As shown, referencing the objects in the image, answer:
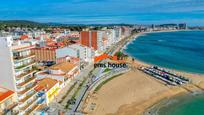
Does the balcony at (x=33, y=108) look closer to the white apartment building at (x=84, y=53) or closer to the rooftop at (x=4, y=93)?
the rooftop at (x=4, y=93)

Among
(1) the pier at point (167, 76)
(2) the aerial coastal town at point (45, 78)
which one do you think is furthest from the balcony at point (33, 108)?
A: (1) the pier at point (167, 76)

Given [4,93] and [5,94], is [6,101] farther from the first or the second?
[4,93]

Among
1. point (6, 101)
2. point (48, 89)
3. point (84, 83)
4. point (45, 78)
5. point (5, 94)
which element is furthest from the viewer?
point (84, 83)

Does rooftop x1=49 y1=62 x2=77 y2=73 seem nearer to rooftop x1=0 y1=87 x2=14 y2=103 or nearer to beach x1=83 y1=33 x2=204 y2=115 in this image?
beach x1=83 y1=33 x2=204 y2=115

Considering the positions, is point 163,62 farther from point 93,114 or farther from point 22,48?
point 22,48

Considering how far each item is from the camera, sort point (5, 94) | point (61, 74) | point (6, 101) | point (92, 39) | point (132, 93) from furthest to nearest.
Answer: point (92, 39)
point (61, 74)
point (132, 93)
point (5, 94)
point (6, 101)

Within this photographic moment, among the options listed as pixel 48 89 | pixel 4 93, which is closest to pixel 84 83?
pixel 48 89

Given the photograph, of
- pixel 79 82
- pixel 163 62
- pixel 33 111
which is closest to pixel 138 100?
pixel 79 82
